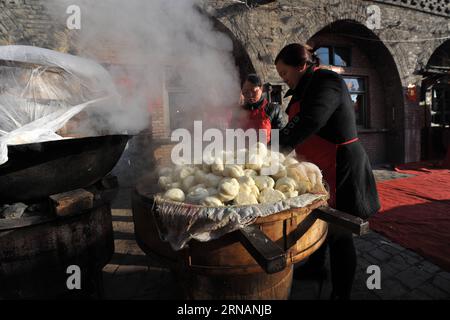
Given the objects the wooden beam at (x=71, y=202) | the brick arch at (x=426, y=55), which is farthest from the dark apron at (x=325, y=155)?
the brick arch at (x=426, y=55)

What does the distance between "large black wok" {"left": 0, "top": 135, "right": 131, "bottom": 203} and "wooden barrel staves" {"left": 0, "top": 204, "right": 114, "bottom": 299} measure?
0.22m

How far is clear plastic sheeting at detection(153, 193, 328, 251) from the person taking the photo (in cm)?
130

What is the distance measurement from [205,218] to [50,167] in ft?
4.07

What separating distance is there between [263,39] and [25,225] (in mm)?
7125

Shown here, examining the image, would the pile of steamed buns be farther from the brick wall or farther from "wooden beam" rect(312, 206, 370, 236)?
the brick wall

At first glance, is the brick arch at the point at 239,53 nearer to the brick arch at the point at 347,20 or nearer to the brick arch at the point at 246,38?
the brick arch at the point at 246,38

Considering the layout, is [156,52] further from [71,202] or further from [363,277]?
[363,277]

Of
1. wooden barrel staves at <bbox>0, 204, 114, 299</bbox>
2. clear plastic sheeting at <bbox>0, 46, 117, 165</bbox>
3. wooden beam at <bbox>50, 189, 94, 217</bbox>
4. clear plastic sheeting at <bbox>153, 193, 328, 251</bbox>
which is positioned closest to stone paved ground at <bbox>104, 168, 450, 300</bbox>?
wooden barrel staves at <bbox>0, 204, 114, 299</bbox>

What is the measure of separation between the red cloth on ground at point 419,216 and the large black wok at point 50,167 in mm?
3912

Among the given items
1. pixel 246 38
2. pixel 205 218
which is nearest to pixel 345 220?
pixel 205 218

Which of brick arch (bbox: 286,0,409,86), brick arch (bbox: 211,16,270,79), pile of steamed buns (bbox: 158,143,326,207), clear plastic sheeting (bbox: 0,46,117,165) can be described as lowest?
pile of steamed buns (bbox: 158,143,326,207)

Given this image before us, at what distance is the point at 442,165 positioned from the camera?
8547mm
